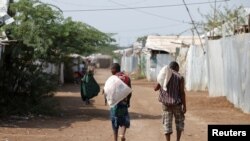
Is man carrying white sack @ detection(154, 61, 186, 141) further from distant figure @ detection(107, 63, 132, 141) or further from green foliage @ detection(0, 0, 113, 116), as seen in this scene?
green foliage @ detection(0, 0, 113, 116)

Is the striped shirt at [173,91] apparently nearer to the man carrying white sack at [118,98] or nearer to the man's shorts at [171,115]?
the man's shorts at [171,115]

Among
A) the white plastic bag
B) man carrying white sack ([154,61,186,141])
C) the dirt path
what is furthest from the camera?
the dirt path

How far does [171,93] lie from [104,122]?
16.2 ft

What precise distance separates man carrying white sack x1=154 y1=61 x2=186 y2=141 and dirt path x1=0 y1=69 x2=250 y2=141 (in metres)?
1.60

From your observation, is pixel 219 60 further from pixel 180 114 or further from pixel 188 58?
pixel 180 114

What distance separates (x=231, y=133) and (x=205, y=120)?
864cm

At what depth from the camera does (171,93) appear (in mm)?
10492

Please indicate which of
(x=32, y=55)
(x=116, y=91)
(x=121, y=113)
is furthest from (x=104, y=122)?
(x=116, y=91)

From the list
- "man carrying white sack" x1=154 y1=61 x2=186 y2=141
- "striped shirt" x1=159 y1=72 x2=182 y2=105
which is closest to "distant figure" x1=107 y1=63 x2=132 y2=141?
"man carrying white sack" x1=154 y1=61 x2=186 y2=141

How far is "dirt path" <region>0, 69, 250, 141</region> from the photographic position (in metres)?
12.4

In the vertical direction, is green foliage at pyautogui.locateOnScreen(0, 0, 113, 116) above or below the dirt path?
above

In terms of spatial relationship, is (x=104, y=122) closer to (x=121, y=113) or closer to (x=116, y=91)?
(x=121, y=113)

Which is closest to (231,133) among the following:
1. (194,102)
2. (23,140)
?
(23,140)

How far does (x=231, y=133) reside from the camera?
7156 mm
